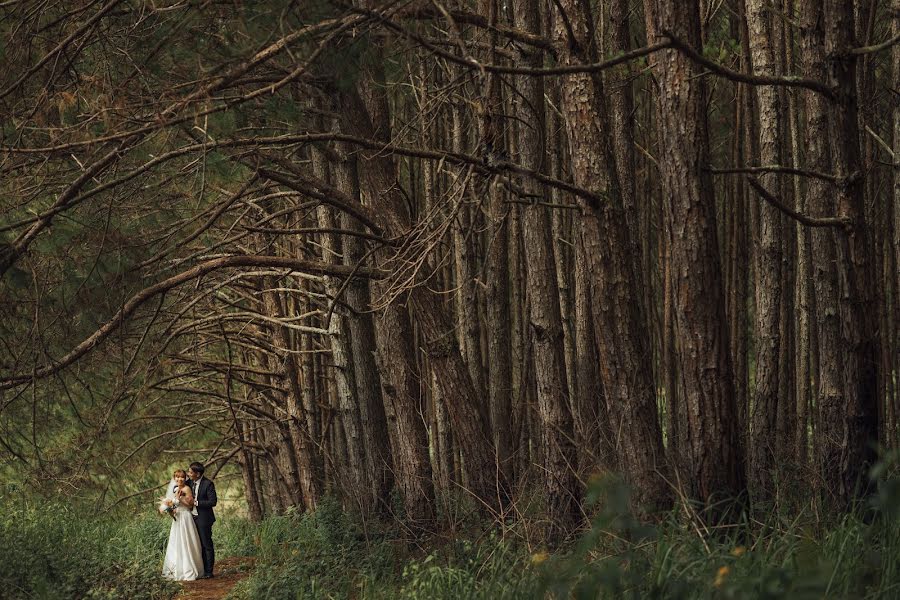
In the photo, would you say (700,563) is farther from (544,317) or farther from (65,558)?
(65,558)

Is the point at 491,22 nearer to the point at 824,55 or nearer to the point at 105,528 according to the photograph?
the point at 824,55

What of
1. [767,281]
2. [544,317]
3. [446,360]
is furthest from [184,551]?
[767,281]

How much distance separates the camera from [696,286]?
291 inches

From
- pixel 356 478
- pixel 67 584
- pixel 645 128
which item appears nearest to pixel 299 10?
pixel 67 584

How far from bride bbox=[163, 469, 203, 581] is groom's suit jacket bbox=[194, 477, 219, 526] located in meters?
0.15

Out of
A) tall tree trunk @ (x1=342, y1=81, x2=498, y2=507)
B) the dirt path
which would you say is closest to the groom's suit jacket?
the dirt path

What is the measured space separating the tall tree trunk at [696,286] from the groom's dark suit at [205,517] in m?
10.1

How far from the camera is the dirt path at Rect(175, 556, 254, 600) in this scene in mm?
13578

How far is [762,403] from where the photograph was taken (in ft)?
36.1

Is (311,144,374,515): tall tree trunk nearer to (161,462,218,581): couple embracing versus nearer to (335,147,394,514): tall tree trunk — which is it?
(335,147,394,514): tall tree trunk

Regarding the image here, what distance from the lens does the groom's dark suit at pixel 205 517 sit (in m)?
16.0

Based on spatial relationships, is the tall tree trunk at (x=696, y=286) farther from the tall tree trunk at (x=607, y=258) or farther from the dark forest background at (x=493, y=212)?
the tall tree trunk at (x=607, y=258)

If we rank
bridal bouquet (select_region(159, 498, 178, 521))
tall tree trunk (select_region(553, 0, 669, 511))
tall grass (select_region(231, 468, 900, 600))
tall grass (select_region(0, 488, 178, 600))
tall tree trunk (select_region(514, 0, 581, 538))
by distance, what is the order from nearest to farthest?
tall grass (select_region(231, 468, 900, 600)) → tall tree trunk (select_region(553, 0, 669, 511)) → tall tree trunk (select_region(514, 0, 581, 538)) → tall grass (select_region(0, 488, 178, 600)) → bridal bouquet (select_region(159, 498, 178, 521))

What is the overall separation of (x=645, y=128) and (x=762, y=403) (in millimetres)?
7841
